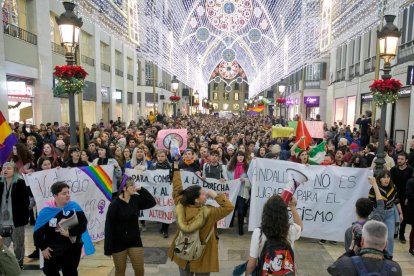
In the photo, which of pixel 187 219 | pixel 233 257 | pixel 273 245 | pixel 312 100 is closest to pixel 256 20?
pixel 312 100

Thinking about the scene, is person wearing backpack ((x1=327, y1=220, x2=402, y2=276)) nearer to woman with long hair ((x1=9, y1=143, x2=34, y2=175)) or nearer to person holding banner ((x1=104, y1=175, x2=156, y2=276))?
person holding banner ((x1=104, y1=175, x2=156, y2=276))

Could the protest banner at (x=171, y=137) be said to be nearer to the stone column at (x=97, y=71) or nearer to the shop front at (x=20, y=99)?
the shop front at (x=20, y=99)

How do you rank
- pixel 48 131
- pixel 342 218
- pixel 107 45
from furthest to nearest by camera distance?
pixel 107 45 < pixel 48 131 < pixel 342 218

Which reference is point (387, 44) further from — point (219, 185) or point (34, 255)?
point (34, 255)

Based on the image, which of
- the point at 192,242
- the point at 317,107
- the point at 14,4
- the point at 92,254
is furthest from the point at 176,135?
the point at 317,107

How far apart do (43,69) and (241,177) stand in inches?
525

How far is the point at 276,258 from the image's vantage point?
10.1ft

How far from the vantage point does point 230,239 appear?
7.00 m

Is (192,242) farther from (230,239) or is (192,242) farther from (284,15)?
(284,15)

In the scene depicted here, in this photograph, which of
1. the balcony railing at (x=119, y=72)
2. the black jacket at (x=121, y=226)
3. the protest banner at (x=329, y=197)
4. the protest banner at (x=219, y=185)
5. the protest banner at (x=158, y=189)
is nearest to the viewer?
the black jacket at (x=121, y=226)

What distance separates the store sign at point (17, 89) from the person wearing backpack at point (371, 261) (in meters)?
15.0

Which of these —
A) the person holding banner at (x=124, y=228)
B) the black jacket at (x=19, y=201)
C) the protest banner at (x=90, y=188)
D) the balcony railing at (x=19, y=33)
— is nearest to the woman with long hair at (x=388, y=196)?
the person holding banner at (x=124, y=228)

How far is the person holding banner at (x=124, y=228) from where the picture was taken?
429cm

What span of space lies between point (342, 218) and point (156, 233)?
3.73 meters
